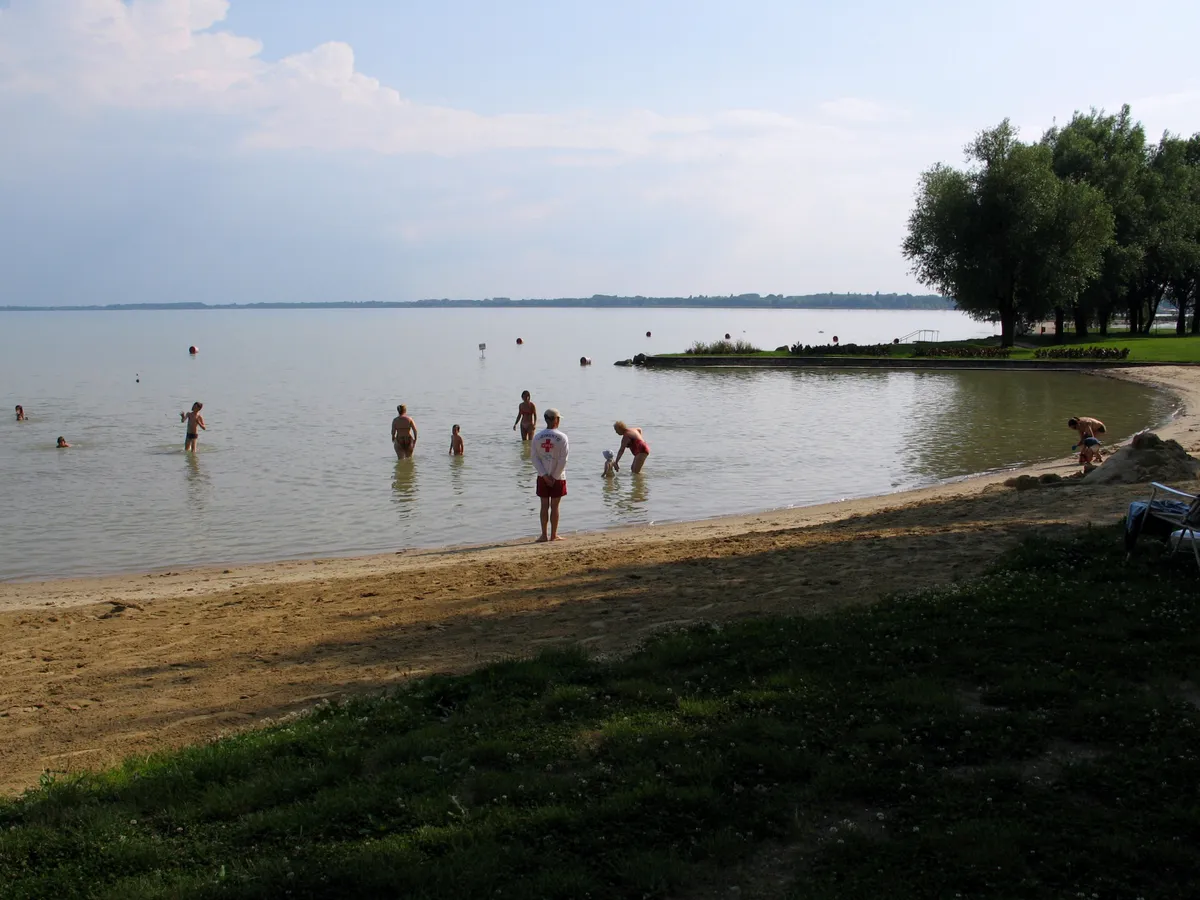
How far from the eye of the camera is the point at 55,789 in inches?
205

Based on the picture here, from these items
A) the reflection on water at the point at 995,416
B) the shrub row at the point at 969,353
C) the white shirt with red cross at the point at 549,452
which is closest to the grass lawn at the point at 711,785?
the white shirt with red cross at the point at 549,452

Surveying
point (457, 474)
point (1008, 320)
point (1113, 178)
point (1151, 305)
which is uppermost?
point (1113, 178)

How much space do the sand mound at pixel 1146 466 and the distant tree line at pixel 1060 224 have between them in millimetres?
44034

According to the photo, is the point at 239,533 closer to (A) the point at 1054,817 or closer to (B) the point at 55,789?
(B) the point at 55,789

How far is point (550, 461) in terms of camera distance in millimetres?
14062

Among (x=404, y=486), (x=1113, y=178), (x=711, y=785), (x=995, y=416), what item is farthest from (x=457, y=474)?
(x=1113, y=178)

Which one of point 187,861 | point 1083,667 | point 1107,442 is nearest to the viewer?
point 187,861

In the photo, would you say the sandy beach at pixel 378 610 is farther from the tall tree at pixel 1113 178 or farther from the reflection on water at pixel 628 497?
the tall tree at pixel 1113 178

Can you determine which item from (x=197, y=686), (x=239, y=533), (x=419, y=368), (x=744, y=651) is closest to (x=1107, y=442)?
(x=239, y=533)

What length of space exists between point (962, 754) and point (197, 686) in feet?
17.5

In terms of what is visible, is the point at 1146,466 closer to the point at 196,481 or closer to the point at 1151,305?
the point at 196,481

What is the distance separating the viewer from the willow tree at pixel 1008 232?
53719 millimetres

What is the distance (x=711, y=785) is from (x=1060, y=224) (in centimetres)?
5618

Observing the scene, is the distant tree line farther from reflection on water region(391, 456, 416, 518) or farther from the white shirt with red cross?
the white shirt with red cross
